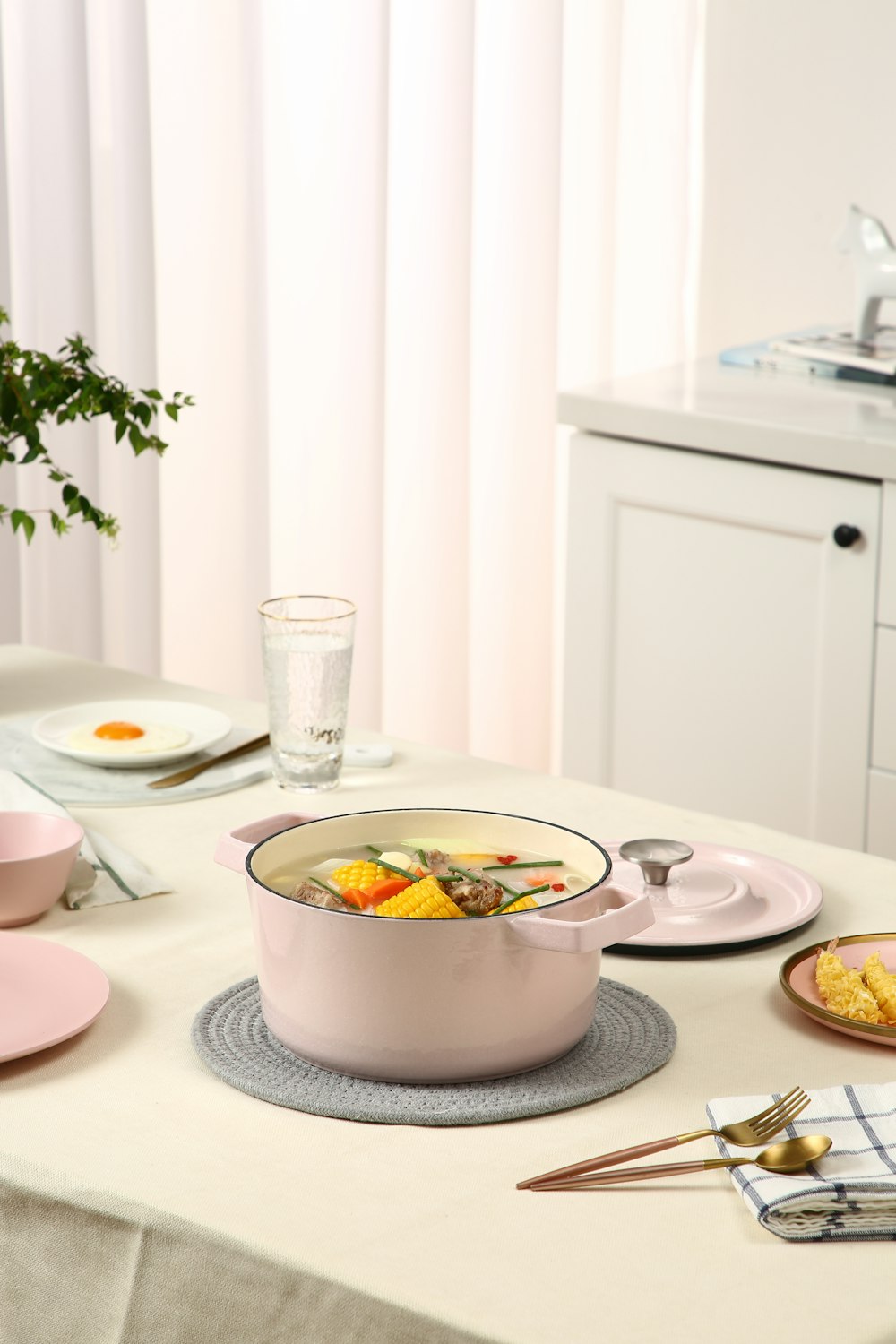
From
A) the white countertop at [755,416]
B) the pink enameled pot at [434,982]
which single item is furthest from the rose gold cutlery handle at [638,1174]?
the white countertop at [755,416]

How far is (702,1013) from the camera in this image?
96 cm

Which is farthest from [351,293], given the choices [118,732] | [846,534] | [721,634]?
[118,732]

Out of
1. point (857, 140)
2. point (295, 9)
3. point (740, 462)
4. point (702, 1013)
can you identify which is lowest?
point (702, 1013)

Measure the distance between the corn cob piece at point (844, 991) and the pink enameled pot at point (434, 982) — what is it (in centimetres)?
14

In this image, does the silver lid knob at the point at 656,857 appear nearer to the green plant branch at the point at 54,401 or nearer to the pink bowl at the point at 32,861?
the pink bowl at the point at 32,861

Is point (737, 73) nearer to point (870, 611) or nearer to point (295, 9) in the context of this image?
point (295, 9)

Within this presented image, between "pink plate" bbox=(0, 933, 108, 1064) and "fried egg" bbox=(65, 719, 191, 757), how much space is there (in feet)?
1.09

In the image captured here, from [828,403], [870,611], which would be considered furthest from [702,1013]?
[828,403]

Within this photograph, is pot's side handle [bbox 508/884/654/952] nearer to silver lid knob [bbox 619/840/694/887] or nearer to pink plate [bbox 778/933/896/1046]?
pink plate [bbox 778/933/896/1046]

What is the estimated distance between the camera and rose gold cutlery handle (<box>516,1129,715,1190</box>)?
770mm

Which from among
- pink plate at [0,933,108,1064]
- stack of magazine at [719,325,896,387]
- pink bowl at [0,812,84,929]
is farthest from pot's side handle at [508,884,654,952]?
stack of magazine at [719,325,896,387]

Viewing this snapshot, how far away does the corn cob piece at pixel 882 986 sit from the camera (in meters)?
0.93

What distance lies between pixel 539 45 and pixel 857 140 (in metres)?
0.52

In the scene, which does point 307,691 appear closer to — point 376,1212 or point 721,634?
point 376,1212
